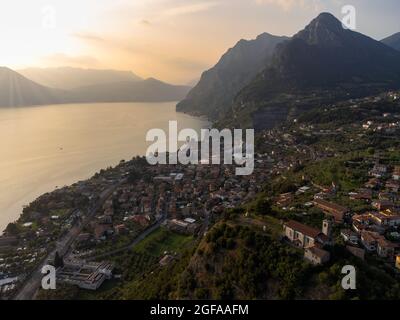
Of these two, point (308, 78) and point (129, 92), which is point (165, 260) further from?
point (129, 92)

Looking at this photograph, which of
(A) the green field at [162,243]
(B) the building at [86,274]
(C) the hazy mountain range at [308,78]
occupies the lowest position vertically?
(B) the building at [86,274]

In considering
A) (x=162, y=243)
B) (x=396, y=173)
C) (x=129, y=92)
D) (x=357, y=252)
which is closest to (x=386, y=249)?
(x=357, y=252)

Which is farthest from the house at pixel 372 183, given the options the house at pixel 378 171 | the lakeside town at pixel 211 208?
the house at pixel 378 171

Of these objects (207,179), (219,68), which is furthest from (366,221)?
(219,68)

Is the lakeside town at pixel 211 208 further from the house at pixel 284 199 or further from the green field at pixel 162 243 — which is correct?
the green field at pixel 162 243

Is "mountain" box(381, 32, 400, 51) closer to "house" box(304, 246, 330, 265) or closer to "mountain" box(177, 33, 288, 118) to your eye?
"mountain" box(177, 33, 288, 118)
